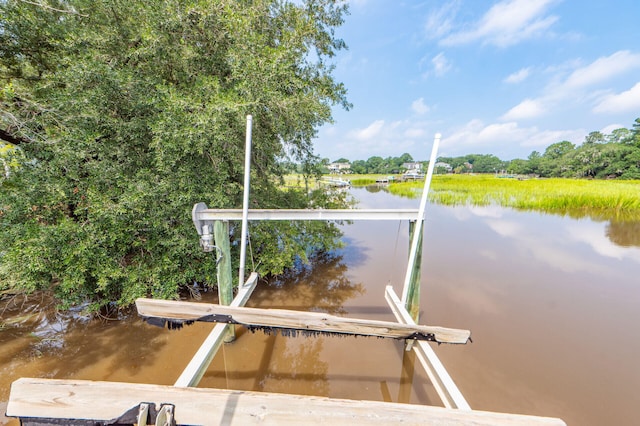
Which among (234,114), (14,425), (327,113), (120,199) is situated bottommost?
(14,425)

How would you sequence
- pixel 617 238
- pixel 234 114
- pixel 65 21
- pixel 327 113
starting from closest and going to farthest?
pixel 234 114 → pixel 65 21 → pixel 327 113 → pixel 617 238

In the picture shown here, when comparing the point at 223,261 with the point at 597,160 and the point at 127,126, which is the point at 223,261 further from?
the point at 597,160

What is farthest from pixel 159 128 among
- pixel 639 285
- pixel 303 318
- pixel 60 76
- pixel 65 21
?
pixel 639 285

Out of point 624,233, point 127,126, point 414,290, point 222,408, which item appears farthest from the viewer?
point 624,233

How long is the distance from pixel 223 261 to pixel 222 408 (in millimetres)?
1955

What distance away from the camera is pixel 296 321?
6.30ft

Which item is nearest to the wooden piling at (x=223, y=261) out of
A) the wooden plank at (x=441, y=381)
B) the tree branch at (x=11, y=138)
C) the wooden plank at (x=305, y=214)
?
the wooden plank at (x=305, y=214)

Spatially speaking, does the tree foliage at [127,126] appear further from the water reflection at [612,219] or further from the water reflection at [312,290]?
the water reflection at [612,219]

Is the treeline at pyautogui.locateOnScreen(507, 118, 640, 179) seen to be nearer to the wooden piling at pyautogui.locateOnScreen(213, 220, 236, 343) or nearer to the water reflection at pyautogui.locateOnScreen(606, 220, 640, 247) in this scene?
the water reflection at pyautogui.locateOnScreen(606, 220, 640, 247)

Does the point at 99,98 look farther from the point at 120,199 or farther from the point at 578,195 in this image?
the point at 578,195

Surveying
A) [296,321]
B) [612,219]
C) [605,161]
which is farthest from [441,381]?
[605,161]

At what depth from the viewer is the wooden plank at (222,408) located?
1.11 metres

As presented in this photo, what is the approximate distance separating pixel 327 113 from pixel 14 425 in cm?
489

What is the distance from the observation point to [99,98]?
3.04 meters
